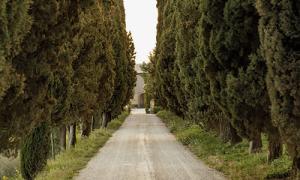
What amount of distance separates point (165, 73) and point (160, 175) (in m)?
22.9

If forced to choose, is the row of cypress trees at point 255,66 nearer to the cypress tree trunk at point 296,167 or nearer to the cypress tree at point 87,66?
the cypress tree trunk at point 296,167

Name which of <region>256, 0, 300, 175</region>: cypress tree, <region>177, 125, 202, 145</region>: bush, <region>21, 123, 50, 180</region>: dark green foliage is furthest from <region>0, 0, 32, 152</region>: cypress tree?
<region>177, 125, 202, 145</region>: bush

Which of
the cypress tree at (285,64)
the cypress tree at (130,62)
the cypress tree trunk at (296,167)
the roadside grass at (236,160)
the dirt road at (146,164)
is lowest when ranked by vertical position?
the dirt road at (146,164)

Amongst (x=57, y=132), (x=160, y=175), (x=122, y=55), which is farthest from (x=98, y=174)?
(x=122, y=55)

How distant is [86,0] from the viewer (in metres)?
13.9

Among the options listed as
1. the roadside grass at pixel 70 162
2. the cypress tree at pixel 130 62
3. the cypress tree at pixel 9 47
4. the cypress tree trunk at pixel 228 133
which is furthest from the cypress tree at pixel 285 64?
the cypress tree at pixel 130 62

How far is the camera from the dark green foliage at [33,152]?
56.2ft

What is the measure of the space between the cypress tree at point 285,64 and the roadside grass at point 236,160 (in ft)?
12.7

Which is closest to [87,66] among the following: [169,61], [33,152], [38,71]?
[33,152]

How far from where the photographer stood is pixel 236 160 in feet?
62.1

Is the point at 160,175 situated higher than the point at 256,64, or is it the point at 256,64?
the point at 256,64

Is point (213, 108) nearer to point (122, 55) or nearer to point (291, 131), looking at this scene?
point (291, 131)

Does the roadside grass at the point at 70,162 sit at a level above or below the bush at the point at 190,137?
below

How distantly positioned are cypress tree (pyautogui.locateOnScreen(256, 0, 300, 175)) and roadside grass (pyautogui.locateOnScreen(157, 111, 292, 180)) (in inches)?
152
